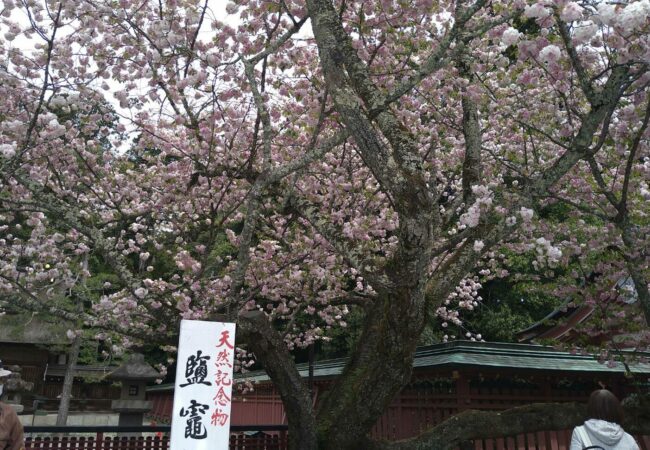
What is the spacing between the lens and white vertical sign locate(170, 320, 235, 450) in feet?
12.6

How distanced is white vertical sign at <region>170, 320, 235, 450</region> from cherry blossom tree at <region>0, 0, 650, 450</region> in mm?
856

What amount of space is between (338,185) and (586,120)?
3854 millimetres

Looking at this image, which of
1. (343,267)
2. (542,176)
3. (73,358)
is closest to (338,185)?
(343,267)

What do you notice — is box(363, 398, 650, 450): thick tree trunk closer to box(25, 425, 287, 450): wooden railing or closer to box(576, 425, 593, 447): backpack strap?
box(576, 425, 593, 447): backpack strap

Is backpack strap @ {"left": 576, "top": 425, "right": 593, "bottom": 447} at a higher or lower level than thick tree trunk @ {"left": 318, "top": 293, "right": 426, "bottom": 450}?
lower

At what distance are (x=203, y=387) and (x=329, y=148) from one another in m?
2.39

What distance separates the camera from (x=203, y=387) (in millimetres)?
4012

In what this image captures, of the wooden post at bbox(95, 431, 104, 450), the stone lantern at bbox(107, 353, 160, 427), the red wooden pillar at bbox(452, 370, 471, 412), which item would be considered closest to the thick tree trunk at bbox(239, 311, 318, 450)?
the wooden post at bbox(95, 431, 104, 450)

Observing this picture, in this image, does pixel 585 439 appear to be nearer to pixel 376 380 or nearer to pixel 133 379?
pixel 376 380

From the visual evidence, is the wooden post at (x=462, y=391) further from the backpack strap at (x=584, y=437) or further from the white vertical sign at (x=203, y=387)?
the white vertical sign at (x=203, y=387)

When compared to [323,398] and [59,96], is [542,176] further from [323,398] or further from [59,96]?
[59,96]

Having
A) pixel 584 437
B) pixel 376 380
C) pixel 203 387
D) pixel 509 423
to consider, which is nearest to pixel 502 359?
pixel 509 423

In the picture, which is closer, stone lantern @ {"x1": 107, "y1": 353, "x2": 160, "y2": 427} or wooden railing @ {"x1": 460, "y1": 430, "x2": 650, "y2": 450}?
wooden railing @ {"x1": 460, "y1": 430, "x2": 650, "y2": 450}

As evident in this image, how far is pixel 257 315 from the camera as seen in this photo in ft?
18.8
